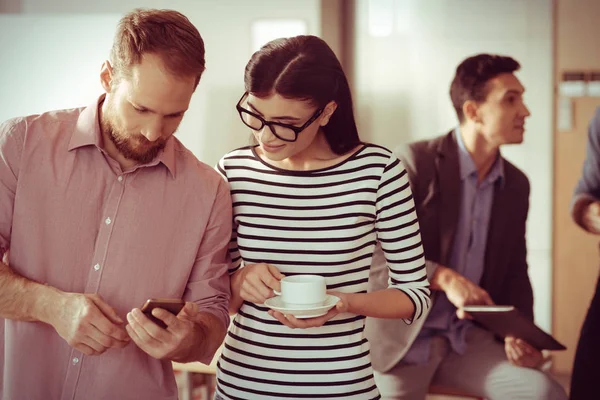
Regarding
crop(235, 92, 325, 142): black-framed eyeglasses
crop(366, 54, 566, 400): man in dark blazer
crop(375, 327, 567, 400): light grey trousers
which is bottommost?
crop(375, 327, 567, 400): light grey trousers

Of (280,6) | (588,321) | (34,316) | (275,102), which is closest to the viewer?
(34,316)

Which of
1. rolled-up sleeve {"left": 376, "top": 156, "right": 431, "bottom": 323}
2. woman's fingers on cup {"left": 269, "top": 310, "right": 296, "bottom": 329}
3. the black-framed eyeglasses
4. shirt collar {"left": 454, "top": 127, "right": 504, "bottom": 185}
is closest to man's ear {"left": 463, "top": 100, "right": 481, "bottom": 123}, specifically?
shirt collar {"left": 454, "top": 127, "right": 504, "bottom": 185}

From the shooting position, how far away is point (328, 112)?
188 cm

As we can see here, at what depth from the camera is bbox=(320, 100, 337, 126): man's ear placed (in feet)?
6.13

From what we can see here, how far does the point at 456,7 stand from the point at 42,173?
3355mm

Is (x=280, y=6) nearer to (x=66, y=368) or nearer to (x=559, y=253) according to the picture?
(x=559, y=253)

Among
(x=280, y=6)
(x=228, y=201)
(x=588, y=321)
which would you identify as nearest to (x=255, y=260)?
(x=228, y=201)

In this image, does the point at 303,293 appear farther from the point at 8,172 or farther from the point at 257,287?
the point at 8,172

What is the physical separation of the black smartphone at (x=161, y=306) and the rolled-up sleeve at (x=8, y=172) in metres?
0.40

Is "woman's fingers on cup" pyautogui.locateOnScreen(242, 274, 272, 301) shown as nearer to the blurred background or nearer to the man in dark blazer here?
the man in dark blazer

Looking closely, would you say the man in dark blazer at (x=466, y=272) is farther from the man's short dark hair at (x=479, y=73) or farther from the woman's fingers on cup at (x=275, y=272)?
the woman's fingers on cup at (x=275, y=272)

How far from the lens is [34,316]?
1.60 meters

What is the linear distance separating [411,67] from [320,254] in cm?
293

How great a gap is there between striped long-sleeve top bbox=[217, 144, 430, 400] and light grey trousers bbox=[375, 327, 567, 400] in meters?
0.91
